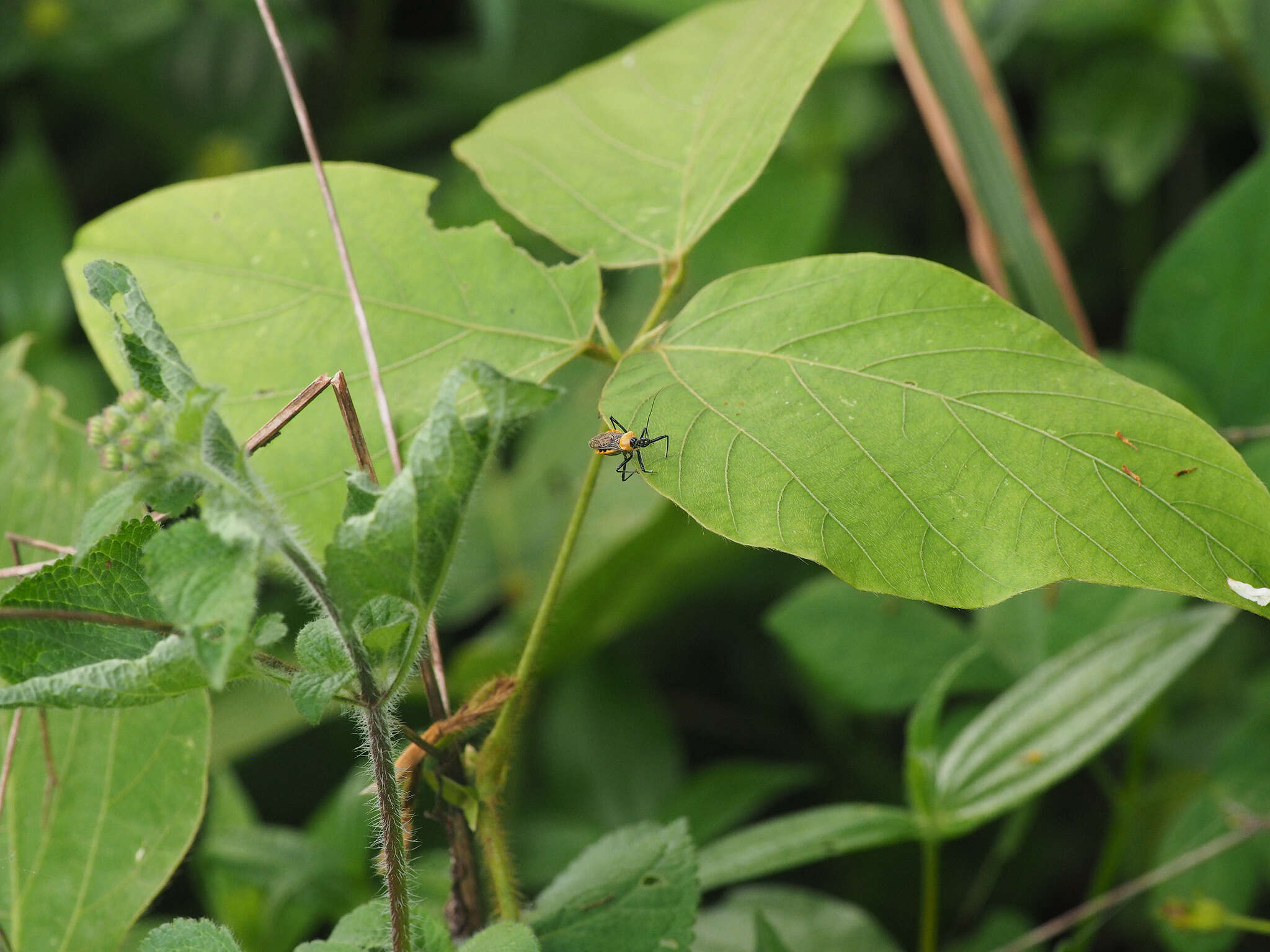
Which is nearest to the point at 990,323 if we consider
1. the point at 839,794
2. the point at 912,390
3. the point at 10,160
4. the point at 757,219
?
the point at 912,390

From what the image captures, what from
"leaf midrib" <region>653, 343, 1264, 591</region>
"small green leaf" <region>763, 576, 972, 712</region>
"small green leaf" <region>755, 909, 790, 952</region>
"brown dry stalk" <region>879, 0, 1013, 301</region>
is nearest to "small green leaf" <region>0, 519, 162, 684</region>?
"leaf midrib" <region>653, 343, 1264, 591</region>

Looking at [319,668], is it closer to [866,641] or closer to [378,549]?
[378,549]

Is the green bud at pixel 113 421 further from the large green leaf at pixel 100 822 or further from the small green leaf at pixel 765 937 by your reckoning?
the small green leaf at pixel 765 937

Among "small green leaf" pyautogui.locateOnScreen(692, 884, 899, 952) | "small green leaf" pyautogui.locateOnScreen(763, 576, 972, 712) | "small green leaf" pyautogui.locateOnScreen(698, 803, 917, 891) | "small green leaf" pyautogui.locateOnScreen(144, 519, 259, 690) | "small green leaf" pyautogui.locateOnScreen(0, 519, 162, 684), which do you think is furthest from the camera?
"small green leaf" pyautogui.locateOnScreen(763, 576, 972, 712)

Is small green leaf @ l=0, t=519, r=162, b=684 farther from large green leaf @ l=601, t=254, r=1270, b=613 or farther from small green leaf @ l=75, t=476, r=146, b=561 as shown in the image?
large green leaf @ l=601, t=254, r=1270, b=613

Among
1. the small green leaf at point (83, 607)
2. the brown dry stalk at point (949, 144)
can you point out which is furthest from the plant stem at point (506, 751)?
the brown dry stalk at point (949, 144)

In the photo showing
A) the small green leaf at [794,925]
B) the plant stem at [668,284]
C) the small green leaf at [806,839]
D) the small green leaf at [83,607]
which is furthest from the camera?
the small green leaf at [794,925]
